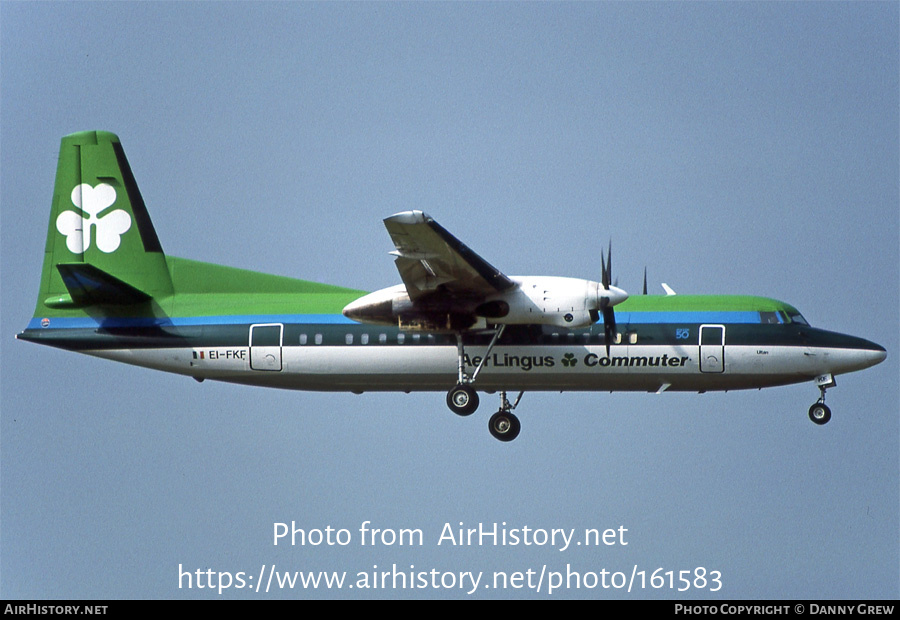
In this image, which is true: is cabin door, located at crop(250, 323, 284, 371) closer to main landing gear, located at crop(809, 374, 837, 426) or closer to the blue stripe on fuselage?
the blue stripe on fuselage

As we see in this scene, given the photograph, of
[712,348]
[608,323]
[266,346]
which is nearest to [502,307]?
[608,323]

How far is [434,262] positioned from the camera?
28250mm

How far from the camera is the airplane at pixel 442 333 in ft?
96.2

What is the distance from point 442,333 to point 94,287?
24.8 feet

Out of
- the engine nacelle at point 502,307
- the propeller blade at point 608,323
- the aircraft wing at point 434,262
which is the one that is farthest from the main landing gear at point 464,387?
the propeller blade at point 608,323

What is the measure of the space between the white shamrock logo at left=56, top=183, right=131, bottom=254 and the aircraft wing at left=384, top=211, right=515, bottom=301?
7697 mm

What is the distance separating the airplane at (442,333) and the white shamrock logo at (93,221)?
669 mm

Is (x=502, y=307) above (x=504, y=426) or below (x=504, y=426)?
above

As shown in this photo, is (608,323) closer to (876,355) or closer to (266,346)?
(876,355)
